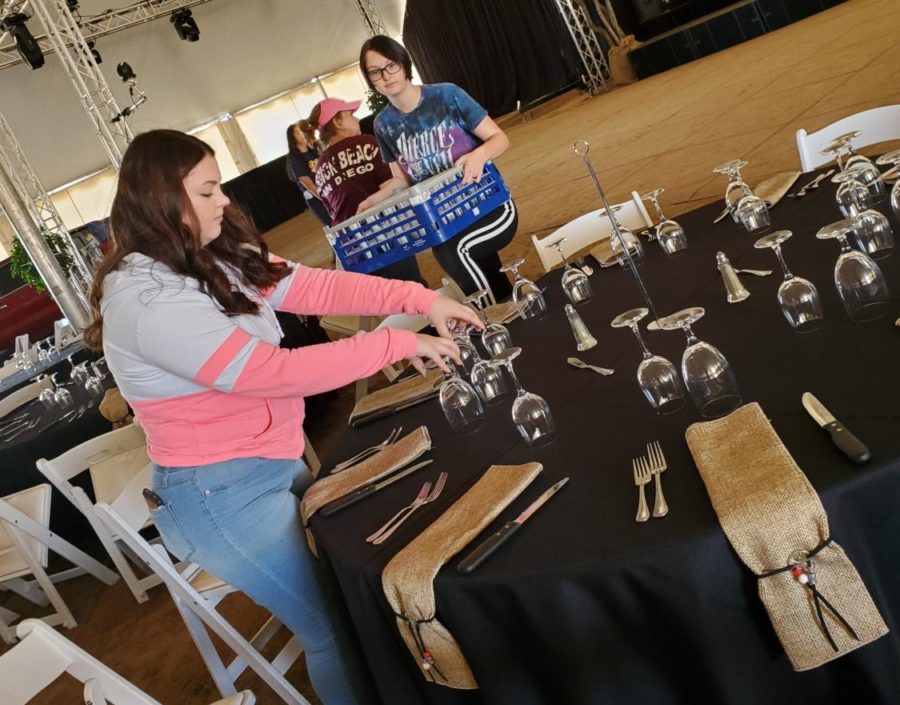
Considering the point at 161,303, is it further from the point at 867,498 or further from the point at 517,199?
the point at 517,199

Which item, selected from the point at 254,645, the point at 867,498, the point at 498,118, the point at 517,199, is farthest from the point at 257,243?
the point at 498,118

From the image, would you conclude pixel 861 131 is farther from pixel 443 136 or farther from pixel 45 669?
pixel 45 669

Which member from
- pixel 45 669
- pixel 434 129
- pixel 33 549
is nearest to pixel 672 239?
pixel 434 129

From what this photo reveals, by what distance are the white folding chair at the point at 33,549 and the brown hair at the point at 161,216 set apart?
2.85 meters

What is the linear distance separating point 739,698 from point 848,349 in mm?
727

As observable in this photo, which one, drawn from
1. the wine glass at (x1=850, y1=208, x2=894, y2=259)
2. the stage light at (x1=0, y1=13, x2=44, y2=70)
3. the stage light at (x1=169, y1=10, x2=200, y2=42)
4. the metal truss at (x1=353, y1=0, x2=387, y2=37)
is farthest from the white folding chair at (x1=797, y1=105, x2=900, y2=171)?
the metal truss at (x1=353, y1=0, x2=387, y2=37)

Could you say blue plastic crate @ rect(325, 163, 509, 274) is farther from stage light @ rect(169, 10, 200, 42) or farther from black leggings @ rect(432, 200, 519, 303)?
stage light @ rect(169, 10, 200, 42)

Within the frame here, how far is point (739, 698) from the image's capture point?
1.53 meters

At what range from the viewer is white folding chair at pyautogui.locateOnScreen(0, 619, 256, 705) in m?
1.93

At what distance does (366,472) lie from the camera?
2.29m

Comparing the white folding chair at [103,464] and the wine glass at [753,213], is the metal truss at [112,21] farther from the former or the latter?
the wine glass at [753,213]

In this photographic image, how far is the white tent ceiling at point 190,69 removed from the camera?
19375 mm

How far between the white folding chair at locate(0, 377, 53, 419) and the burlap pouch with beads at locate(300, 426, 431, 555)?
16.1 feet

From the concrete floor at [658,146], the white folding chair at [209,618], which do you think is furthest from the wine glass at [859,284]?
the concrete floor at [658,146]
